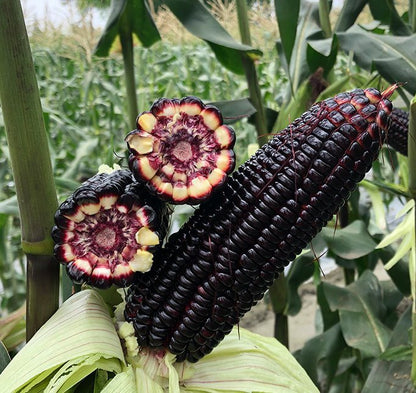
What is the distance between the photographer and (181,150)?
58cm

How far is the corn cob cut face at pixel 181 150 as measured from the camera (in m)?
0.56

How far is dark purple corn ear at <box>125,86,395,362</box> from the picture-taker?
1.81 feet

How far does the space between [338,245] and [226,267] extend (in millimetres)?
745

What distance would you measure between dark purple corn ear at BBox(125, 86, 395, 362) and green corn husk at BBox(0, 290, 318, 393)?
29mm

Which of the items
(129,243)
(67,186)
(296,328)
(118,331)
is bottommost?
(296,328)

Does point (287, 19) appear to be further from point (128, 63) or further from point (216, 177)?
point (216, 177)

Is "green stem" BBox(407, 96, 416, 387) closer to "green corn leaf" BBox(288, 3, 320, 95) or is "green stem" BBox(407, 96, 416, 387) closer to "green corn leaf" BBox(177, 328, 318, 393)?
"green corn leaf" BBox(177, 328, 318, 393)

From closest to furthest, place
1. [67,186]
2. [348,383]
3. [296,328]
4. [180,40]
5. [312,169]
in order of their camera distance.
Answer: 1. [312,169]
2. [67,186]
3. [348,383]
4. [296,328]
5. [180,40]

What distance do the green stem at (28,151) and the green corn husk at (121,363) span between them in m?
0.05

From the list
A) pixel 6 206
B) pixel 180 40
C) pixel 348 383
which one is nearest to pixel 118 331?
pixel 6 206

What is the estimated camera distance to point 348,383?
1724mm

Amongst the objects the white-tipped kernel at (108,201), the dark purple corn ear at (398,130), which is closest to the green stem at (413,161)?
the dark purple corn ear at (398,130)

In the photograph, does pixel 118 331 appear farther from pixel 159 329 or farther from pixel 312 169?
pixel 312 169

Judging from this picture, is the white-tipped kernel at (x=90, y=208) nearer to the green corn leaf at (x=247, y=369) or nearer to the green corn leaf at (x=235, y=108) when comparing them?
the green corn leaf at (x=247, y=369)
